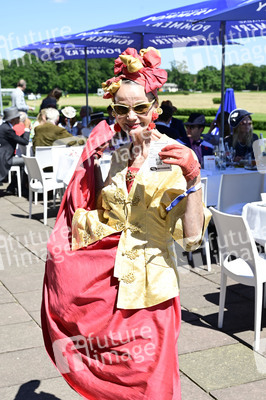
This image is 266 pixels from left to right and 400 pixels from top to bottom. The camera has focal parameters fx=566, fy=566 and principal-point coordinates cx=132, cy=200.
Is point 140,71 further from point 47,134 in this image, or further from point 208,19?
point 47,134

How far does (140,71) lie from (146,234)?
71cm

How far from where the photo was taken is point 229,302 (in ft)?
17.8

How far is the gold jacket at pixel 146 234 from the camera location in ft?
8.00

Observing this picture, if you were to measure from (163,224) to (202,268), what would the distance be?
4.15 m

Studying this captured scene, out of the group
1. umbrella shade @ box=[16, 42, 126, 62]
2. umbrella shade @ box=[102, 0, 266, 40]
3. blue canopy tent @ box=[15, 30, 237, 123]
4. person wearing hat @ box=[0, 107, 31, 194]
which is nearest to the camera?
umbrella shade @ box=[102, 0, 266, 40]

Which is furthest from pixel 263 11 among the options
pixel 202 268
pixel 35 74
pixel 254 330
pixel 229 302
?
pixel 35 74

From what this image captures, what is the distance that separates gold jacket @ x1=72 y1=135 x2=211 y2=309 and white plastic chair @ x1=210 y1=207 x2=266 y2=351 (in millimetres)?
1941

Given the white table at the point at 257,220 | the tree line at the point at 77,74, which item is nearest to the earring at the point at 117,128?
the white table at the point at 257,220

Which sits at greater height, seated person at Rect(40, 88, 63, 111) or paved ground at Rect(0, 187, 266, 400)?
seated person at Rect(40, 88, 63, 111)

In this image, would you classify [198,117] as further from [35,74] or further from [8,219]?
[35,74]

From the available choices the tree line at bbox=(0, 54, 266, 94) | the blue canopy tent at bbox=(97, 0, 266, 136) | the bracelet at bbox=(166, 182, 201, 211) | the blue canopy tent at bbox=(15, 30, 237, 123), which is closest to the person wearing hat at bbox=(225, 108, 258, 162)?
the blue canopy tent at bbox=(97, 0, 266, 136)

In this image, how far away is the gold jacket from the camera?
2.44m

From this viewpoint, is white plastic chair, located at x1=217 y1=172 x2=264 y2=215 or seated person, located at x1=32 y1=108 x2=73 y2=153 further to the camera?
seated person, located at x1=32 y1=108 x2=73 y2=153

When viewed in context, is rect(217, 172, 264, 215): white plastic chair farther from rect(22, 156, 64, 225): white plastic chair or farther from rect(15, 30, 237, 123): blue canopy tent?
rect(15, 30, 237, 123): blue canopy tent
